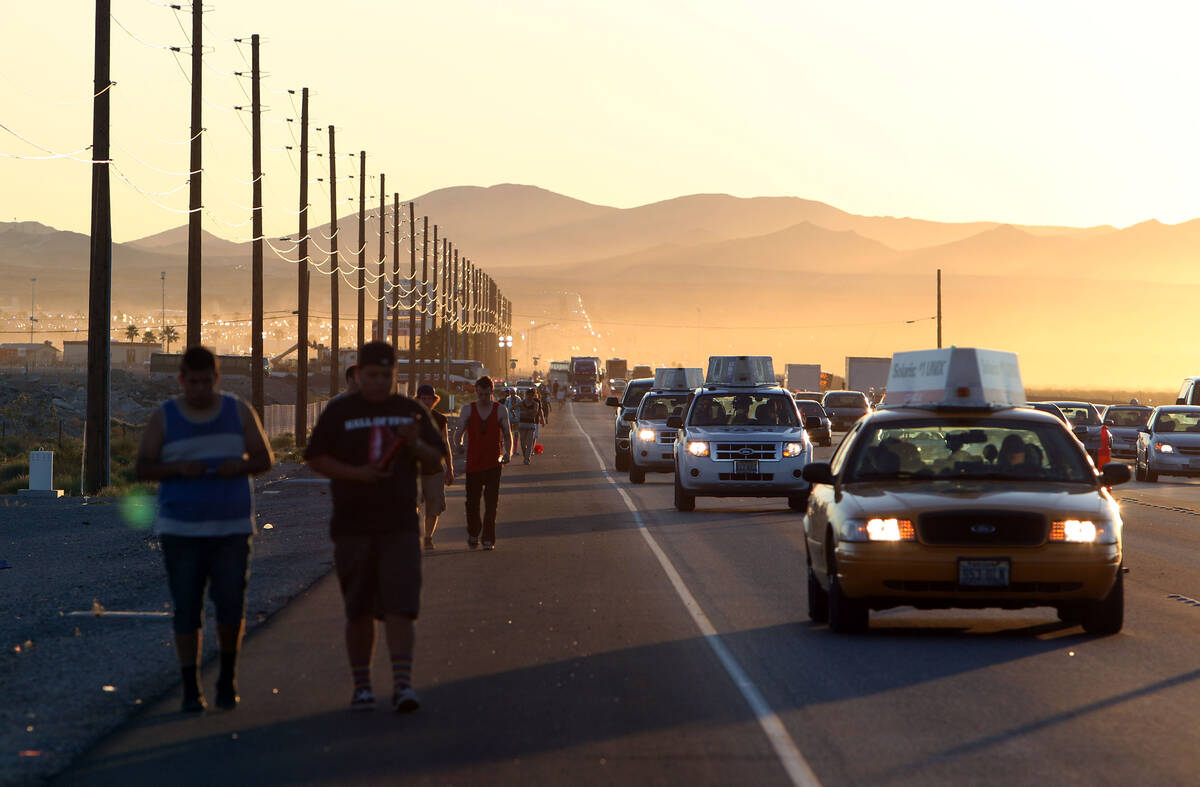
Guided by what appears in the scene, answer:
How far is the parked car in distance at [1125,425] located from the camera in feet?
150

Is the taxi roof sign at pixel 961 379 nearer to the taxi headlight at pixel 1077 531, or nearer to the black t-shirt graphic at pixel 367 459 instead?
the taxi headlight at pixel 1077 531

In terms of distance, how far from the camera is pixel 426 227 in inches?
4176

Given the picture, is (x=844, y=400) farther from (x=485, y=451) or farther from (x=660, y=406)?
(x=485, y=451)

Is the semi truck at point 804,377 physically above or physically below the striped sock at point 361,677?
above

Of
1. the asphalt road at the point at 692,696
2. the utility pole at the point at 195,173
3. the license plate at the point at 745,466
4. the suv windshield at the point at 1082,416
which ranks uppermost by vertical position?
the utility pole at the point at 195,173

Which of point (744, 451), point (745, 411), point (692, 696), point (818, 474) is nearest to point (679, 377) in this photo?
point (745, 411)

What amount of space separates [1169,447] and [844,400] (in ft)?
83.6

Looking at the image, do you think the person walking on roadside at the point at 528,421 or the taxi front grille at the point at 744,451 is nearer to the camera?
the taxi front grille at the point at 744,451

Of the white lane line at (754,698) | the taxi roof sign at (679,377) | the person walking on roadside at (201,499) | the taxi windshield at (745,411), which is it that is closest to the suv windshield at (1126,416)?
the taxi roof sign at (679,377)

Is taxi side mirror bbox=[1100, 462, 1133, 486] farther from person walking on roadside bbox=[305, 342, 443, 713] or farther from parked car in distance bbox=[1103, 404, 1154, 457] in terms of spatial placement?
parked car in distance bbox=[1103, 404, 1154, 457]

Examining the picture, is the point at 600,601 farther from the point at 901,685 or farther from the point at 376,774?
the point at 376,774

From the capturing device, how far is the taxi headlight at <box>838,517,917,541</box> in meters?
11.7

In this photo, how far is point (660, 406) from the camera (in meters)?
33.1

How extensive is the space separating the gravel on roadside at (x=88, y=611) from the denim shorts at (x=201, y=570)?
0.67m
